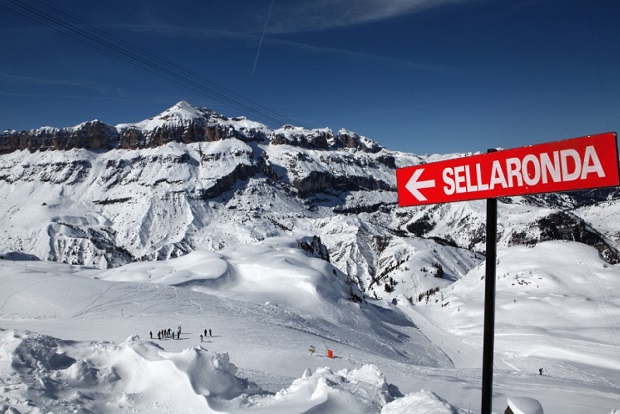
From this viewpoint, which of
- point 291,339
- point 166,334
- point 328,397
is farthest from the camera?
point 291,339

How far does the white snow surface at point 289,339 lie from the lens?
830cm

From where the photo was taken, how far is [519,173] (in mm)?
4141

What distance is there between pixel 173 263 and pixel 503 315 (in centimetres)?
5180

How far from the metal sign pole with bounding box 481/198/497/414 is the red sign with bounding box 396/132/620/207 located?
39cm

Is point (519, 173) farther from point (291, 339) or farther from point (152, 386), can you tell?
point (291, 339)

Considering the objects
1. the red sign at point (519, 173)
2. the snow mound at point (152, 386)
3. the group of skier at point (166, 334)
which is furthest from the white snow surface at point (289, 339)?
the red sign at point (519, 173)

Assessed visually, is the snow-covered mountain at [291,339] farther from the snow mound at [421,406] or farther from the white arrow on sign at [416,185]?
the white arrow on sign at [416,185]

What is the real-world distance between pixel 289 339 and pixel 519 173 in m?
26.0

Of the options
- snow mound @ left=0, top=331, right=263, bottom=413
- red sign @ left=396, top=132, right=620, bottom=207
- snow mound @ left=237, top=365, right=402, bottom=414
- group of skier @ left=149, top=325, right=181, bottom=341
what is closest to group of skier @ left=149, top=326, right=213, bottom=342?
group of skier @ left=149, top=325, right=181, bottom=341

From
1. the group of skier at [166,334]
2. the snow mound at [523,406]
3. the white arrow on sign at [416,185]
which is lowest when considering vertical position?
the group of skier at [166,334]

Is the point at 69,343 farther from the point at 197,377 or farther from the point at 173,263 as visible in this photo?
the point at 173,263

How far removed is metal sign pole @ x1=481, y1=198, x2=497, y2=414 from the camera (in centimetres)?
453

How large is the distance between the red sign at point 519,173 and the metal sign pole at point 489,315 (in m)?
0.39

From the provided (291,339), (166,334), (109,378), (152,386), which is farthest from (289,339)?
(152,386)
